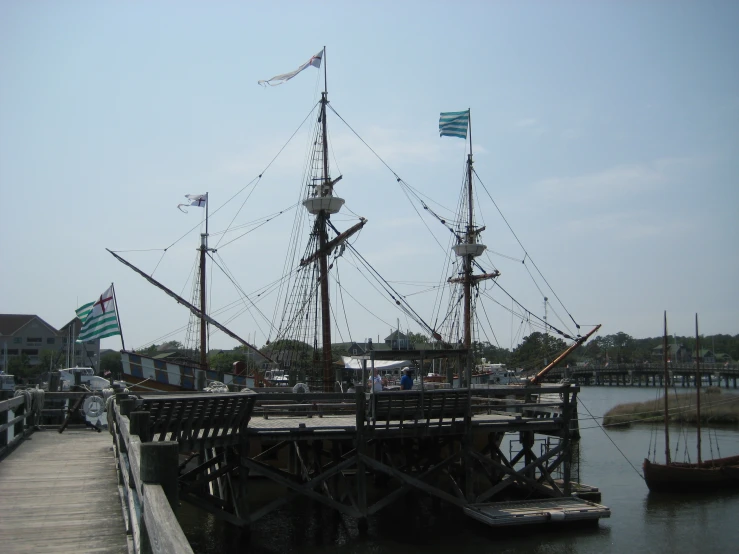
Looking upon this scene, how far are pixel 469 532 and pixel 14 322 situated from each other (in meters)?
95.1

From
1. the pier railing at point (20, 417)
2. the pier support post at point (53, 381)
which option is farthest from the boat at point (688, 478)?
the pier support post at point (53, 381)

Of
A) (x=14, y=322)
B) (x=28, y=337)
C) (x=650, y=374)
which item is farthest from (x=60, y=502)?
(x=650, y=374)

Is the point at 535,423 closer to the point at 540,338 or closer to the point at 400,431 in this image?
the point at 400,431

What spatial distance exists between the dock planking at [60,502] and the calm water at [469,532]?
19.3 feet

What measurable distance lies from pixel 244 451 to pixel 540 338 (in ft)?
385

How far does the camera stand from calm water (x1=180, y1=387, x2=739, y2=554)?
17.9 m

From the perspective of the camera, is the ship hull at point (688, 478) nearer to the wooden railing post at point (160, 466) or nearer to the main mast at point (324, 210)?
the main mast at point (324, 210)

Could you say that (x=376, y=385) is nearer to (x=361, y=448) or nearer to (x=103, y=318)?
(x=361, y=448)

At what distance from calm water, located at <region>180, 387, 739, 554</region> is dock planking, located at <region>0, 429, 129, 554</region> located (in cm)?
590

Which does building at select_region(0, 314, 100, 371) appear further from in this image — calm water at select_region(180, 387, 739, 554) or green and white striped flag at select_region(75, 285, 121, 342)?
calm water at select_region(180, 387, 739, 554)

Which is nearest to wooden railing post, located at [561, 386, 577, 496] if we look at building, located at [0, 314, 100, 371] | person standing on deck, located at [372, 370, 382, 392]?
person standing on deck, located at [372, 370, 382, 392]

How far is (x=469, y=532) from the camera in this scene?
19188 millimetres

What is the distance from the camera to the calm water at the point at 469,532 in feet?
58.9

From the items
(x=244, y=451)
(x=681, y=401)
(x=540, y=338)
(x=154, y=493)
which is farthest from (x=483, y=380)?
(x=540, y=338)
